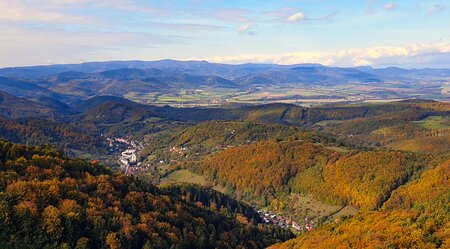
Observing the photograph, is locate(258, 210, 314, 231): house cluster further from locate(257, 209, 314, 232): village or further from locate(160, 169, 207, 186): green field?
locate(160, 169, 207, 186): green field

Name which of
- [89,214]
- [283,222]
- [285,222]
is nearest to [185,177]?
[283,222]

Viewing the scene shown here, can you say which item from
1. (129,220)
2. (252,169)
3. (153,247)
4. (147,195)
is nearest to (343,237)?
(153,247)

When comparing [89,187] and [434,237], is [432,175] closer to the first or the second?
[434,237]

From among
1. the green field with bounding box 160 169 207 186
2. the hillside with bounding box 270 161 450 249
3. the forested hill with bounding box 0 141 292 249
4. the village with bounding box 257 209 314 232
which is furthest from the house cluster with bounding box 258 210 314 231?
the hillside with bounding box 270 161 450 249

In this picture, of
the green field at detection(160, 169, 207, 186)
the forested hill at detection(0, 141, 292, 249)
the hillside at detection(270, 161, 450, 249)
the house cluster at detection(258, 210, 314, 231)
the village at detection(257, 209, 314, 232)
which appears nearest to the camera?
the hillside at detection(270, 161, 450, 249)

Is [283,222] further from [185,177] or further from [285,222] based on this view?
[185,177]

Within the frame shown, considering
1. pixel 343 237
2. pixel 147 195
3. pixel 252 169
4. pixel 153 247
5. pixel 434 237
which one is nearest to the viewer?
pixel 434 237
